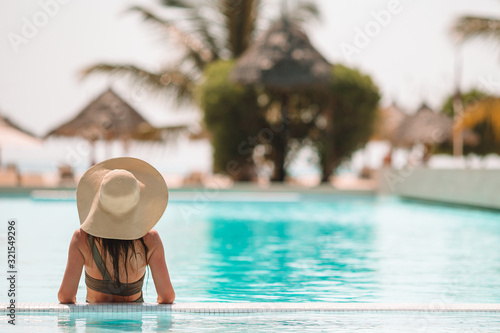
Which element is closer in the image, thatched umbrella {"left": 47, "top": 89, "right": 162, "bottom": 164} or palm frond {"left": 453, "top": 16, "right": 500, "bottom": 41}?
palm frond {"left": 453, "top": 16, "right": 500, "bottom": 41}

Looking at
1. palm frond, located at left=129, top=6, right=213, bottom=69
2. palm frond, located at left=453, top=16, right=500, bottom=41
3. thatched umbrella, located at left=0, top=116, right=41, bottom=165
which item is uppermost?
palm frond, located at left=129, top=6, right=213, bottom=69

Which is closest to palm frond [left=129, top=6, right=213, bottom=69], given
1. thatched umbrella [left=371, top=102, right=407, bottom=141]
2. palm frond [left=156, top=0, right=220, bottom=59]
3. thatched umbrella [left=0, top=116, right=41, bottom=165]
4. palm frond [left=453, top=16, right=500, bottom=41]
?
palm frond [left=156, top=0, right=220, bottom=59]

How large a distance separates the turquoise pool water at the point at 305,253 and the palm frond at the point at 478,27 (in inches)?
165

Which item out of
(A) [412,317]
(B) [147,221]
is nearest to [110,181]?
(B) [147,221]

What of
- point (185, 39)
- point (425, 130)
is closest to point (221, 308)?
point (185, 39)

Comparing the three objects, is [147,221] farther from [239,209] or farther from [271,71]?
[271,71]

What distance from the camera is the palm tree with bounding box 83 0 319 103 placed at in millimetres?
25188

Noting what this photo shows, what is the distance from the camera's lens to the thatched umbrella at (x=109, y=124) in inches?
966

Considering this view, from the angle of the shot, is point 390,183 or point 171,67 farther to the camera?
point 171,67

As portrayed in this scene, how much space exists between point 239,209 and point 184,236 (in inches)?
239

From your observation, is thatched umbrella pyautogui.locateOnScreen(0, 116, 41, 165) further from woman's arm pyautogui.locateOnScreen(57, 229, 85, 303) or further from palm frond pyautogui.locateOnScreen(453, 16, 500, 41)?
woman's arm pyautogui.locateOnScreen(57, 229, 85, 303)

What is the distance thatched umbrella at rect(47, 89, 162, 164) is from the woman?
20.4 m

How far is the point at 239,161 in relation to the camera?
2375cm

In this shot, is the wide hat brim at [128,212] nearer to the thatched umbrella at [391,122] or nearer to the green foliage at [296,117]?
the green foliage at [296,117]
